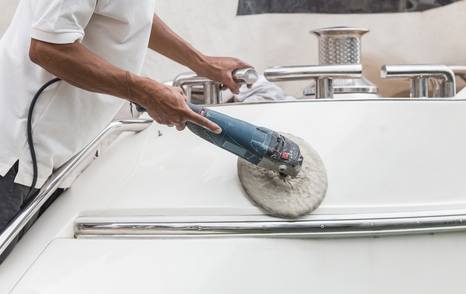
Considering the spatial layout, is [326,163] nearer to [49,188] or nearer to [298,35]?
[49,188]

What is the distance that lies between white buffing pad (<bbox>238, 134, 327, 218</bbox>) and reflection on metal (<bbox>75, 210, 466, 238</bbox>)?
0.07 ft

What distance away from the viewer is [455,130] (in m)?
1.28

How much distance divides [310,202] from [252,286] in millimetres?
161

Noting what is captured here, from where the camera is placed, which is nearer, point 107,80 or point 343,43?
point 107,80

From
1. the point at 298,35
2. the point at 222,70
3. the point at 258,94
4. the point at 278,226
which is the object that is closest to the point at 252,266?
the point at 278,226

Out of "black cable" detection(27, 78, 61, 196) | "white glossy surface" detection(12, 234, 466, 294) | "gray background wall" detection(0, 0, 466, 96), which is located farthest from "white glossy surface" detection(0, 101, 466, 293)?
"gray background wall" detection(0, 0, 466, 96)

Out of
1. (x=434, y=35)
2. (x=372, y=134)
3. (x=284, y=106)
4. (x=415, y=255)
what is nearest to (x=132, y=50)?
(x=284, y=106)

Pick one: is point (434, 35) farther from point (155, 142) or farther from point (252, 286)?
point (252, 286)

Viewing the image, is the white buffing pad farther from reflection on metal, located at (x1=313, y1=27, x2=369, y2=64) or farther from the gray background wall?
the gray background wall

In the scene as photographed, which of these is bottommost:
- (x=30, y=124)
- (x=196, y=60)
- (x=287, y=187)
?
(x=287, y=187)

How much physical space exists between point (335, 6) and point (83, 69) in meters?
1.01

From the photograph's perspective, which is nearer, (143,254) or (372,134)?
(143,254)

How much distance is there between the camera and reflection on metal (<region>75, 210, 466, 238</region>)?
1146 mm

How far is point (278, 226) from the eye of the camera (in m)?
1.15
